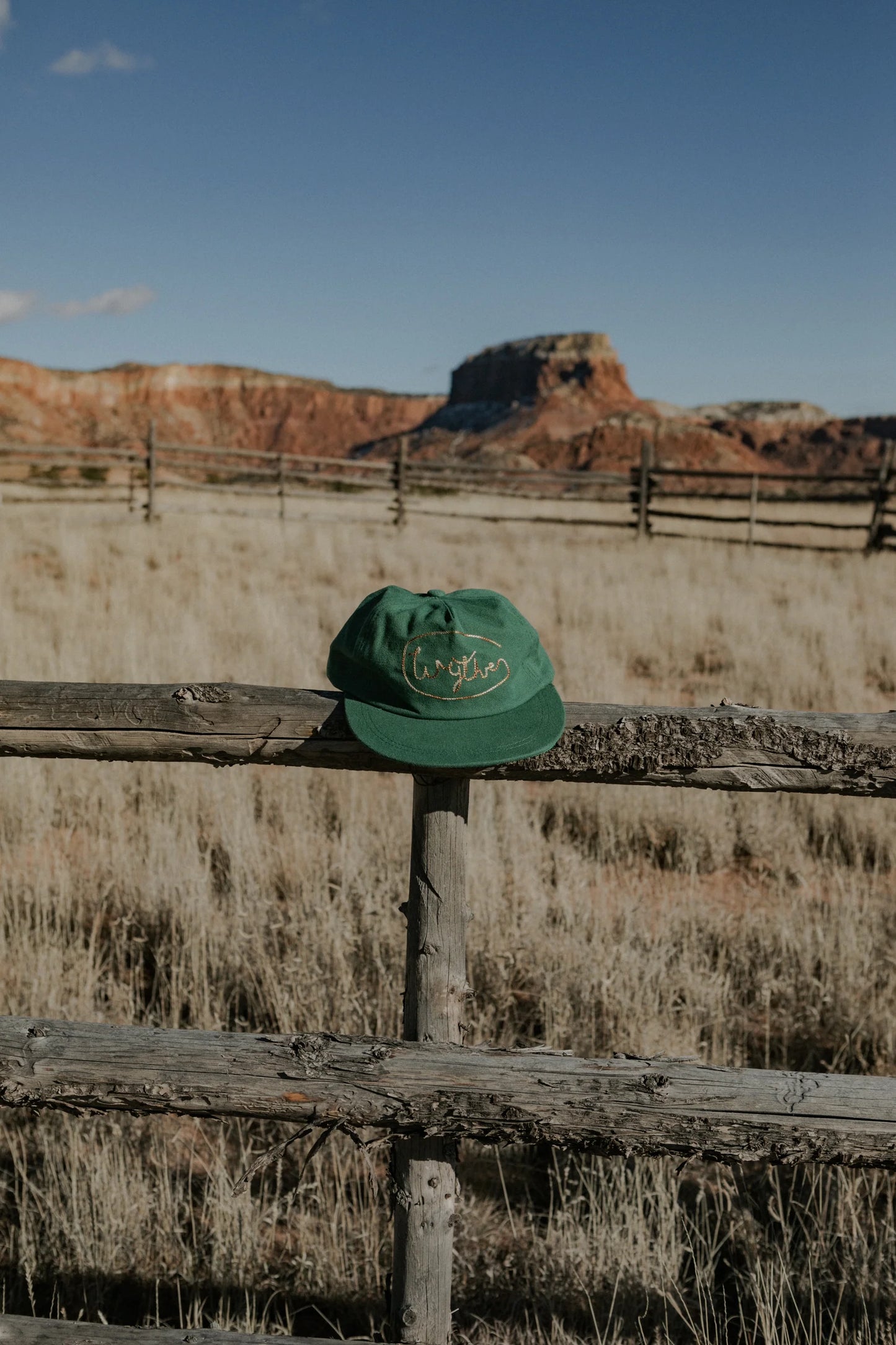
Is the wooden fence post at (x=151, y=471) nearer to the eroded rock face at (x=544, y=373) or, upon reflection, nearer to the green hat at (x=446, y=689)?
the green hat at (x=446, y=689)

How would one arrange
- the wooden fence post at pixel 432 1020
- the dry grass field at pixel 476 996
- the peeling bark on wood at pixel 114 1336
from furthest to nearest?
1. the dry grass field at pixel 476 996
2. the wooden fence post at pixel 432 1020
3. the peeling bark on wood at pixel 114 1336

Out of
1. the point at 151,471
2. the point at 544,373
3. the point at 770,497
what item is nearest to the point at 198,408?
the point at 544,373

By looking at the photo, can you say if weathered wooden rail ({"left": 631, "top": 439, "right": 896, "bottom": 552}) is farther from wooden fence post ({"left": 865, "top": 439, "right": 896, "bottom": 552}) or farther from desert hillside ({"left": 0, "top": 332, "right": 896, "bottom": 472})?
desert hillside ({"left": 0, "top": 332, "right": 896, "bottom": 472})

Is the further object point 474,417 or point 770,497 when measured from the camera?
point 474,417

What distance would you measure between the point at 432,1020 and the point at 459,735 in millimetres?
482

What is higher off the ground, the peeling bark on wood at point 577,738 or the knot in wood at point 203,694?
the knot in wood at point 203,694

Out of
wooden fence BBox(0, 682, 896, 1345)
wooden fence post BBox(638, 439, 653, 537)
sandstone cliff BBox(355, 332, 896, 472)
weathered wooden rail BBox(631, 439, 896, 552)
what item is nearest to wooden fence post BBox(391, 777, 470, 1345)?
wooden fence BBox(0, 682, 896, 1345)

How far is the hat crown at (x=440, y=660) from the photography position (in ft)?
5.11

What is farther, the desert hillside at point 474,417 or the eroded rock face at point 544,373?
the eroded rock face at point 544,373

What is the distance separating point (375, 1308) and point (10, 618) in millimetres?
6260

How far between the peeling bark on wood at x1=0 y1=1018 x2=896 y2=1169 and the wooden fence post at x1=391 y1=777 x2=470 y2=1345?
9cm

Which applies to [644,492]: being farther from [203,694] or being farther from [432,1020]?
Result: [432,1020]

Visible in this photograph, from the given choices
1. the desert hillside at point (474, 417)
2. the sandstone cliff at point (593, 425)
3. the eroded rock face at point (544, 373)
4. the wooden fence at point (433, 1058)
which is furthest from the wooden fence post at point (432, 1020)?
the eroded rock face at point (544, 373)

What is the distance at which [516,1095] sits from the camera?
1.47 m
